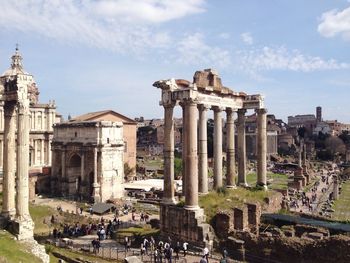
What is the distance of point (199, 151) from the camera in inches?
925

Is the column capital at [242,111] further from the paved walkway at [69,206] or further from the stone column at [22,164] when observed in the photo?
the paved walkway at [69,206]

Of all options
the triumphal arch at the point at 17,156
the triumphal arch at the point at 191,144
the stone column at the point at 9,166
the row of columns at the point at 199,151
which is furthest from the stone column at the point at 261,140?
the stone column at the point at 9,166

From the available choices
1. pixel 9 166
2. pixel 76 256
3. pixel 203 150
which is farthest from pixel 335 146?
pixel 9 166

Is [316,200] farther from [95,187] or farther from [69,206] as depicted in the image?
[69,206]

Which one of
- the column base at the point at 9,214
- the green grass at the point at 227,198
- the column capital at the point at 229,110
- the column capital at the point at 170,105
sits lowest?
the column base at the point at 9,214

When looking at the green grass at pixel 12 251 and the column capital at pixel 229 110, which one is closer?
the green grass at pixel 12 251

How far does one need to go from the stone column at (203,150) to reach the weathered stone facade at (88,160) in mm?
22633

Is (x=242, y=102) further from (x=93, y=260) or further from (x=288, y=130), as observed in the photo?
(x=288, y=130)

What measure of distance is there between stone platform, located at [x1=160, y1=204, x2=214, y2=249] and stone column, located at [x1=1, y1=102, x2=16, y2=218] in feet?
24.8

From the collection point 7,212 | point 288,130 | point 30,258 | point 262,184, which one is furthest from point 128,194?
point 288,130

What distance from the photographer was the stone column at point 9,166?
68.1 feet

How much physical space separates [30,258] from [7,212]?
15.9ft

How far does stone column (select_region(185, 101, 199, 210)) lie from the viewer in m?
20.2

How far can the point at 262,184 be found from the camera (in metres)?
27.5
